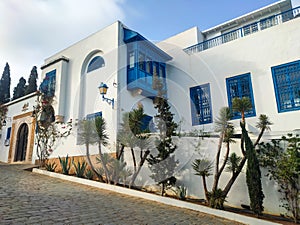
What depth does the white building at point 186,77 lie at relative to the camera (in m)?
9.37

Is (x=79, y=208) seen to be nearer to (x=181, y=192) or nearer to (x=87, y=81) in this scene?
(x=181, y=192)

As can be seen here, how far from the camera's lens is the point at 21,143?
531 inches

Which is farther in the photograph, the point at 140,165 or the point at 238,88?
the point at 238,88

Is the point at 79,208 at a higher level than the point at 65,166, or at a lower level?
lower

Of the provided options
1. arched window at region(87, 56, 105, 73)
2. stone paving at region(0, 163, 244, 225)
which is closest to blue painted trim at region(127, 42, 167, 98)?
arched window at region(87, 56, 105, 73)

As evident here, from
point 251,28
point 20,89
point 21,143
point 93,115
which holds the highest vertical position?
point 20,89

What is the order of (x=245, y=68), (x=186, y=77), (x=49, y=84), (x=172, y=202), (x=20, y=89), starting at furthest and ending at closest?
(x=20, y=89), (x=49, y=84), (x=186, y=77), (x=245, y=68), (x=172, y=202)

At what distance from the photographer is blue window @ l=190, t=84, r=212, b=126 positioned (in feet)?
36.3

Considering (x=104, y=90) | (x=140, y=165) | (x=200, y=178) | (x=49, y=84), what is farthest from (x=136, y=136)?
(x=49, y=84)

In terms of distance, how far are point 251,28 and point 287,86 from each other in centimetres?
350

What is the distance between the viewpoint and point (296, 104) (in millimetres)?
8953

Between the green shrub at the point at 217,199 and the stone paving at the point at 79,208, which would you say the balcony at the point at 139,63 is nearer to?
the stone paving at the point at 79,208

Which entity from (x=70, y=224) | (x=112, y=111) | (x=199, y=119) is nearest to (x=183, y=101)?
(x=199, y=119)

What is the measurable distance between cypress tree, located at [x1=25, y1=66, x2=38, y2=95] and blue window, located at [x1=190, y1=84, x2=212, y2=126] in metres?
14.9
